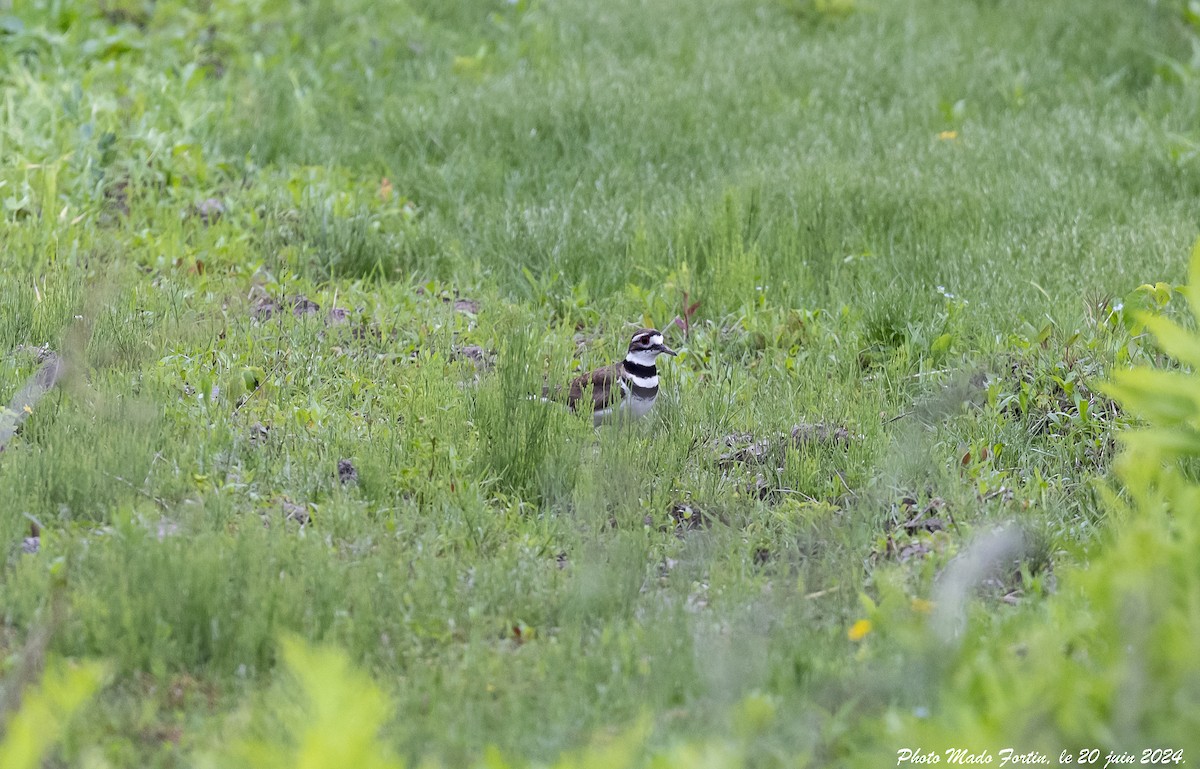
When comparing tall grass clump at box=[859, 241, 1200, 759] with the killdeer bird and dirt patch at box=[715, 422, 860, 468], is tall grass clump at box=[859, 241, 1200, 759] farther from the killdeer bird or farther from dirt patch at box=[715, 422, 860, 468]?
the killdeer bird

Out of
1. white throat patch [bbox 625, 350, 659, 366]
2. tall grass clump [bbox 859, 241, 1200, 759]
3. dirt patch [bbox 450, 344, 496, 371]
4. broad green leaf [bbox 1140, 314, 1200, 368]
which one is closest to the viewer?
tall grass clump [bbox 859, 241, 1200, 759]

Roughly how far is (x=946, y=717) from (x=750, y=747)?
479mm

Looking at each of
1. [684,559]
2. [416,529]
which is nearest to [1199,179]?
[684,559]

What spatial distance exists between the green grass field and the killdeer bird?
18 centimetres

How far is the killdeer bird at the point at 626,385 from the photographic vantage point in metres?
5.06

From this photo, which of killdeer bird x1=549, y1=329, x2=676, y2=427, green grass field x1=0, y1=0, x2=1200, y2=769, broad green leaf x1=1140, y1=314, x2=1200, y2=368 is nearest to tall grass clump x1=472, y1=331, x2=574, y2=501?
green grass field x1=0, y1=0, x2=1200, y2=769

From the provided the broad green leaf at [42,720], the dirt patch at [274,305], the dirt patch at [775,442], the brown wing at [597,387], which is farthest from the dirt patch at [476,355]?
the broad green leaf at [42,720]

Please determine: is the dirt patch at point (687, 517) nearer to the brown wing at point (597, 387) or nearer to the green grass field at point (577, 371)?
the green grass field at point (577, 371)

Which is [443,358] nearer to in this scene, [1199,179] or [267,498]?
[267,498]

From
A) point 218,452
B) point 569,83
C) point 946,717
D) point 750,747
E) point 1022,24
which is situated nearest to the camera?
point 946,717

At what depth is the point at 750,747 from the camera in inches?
107

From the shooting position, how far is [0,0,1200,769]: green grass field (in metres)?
2.94

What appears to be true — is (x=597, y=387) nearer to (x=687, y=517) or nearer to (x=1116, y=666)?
(x=687, y=517)

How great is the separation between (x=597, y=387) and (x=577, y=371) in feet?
1.69
